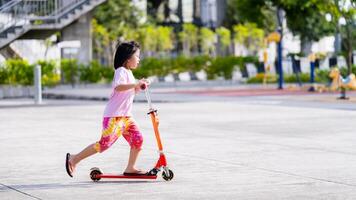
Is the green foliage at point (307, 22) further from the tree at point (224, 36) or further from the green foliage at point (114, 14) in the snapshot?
the green foliage at point (114, 14)

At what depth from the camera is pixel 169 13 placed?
279 feet

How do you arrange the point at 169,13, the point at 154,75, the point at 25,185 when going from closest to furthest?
1. the point at 25,185
2. the point at 154,75
3. the point at 169,13

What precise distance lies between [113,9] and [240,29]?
28.2 ft

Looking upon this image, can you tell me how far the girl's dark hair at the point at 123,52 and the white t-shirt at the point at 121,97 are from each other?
76 millimetres

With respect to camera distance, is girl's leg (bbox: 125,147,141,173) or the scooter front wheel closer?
the scooter front wheel

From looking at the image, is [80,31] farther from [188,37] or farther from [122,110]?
[122,110]

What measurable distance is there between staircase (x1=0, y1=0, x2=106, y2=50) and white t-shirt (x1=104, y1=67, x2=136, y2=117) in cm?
3113

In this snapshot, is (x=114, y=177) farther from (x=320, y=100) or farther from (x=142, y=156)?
(x=320, y=100)

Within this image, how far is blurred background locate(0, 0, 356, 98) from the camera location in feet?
137

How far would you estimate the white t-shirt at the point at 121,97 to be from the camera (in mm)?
11383

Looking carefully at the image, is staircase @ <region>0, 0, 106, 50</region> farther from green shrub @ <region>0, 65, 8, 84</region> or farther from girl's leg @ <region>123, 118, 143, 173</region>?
girl's leg @ <region>123, 118, 143, 173</region>

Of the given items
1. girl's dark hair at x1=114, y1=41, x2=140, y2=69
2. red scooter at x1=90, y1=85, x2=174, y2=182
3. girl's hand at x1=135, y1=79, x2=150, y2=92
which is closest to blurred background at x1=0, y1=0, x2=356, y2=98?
girl's dark hair at x1=114, y1=41, x2=140, y2=69

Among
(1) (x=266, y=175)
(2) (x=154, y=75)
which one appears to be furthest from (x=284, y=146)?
(2) (x=154, y=75)

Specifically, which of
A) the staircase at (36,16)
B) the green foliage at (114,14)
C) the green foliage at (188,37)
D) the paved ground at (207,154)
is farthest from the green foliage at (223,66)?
the green foliage at (188,37)
